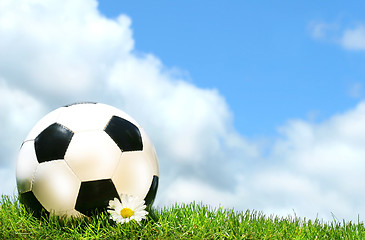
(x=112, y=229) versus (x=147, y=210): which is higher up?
(x=147, y=210)

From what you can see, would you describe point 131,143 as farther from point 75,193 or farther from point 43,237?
point 43,237

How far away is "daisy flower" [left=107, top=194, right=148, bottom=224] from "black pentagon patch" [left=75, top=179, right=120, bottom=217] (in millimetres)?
91

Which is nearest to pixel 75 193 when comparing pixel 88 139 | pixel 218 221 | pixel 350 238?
pixel 88 139

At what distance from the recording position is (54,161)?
5980mm

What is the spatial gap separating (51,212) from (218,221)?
2117 millimetres

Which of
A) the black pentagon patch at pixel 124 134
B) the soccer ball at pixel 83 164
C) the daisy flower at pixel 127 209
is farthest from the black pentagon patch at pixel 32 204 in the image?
the black pentagon patch at pixel 124 134

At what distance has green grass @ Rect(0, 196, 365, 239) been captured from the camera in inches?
221

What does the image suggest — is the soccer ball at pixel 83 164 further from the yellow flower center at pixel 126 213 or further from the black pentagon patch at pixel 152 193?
the yellow flower center at pixel 126 213

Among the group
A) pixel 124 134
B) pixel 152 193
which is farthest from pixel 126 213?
pixel 124 134

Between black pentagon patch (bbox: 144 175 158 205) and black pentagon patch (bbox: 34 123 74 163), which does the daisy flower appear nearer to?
black pentagon patch (bbox: 144 175 158 205)

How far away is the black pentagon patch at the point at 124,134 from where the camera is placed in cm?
609

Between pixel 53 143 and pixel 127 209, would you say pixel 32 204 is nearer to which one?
pixel 53 143

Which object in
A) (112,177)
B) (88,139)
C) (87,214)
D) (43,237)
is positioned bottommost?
(43,237)

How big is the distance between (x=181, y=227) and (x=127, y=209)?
27.5 inches
